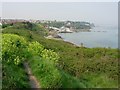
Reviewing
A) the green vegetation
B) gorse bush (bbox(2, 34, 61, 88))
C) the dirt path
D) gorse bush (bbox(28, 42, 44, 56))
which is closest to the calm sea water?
gorse bush (bbox(28, 42, 44, 56))

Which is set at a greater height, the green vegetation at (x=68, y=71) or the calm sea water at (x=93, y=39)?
the green vegetation at (x=68, y=71)

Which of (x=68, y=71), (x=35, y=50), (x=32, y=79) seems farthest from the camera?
(x=35, y=50)

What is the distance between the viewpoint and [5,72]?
12.3 metres

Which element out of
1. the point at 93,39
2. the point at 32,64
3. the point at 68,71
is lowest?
the point at 93,39

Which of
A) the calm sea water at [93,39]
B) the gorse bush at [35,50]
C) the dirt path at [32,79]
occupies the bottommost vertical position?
the calm sea water at [93,39]

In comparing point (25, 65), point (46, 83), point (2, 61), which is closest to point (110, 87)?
point (46, 83)

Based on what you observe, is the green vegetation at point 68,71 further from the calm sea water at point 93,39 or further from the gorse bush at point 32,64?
the calm sea water at point 93,39

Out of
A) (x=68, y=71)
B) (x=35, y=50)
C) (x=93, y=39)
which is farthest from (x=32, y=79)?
(x=93, y=39)

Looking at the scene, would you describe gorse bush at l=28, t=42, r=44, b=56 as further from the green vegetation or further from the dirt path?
the dirt path

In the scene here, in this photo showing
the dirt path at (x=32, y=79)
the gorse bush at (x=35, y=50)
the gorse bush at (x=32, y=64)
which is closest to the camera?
the gorse bush at (x=32, y=64)

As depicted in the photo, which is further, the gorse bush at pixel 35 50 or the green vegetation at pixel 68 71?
the gorse bush at pixel 35 50

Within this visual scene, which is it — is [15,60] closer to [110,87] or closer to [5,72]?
[5,72]

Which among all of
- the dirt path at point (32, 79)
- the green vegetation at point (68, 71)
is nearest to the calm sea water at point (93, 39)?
the green vegetation at point (68, 71)

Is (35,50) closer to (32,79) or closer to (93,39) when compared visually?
(32,79)
